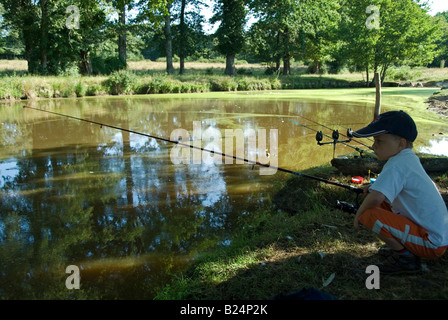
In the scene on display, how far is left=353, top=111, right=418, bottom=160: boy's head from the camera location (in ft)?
7.93

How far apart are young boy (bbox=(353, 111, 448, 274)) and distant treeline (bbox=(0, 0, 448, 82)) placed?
21.0m

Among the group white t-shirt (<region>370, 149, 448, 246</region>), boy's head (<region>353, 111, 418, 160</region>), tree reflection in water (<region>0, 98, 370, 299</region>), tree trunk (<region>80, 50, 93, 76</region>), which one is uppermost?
tree trunk (<region>80, 50, 93, 76</region>)

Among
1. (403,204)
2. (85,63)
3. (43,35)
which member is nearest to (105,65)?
(85,63)

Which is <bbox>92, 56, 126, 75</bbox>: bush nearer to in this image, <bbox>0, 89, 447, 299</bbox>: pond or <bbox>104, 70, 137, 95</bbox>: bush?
<bbox>104, 70, 137, 95</bbox>: bush

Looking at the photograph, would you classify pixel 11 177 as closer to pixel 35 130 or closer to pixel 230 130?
pixel 35 130

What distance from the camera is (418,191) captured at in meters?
2.36

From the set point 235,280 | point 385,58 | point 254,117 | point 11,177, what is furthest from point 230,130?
point 385,58

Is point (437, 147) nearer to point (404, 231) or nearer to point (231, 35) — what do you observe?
point (404, 231)

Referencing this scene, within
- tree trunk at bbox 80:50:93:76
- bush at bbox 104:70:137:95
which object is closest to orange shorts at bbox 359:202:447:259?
bush at bbox 104:70:137:95

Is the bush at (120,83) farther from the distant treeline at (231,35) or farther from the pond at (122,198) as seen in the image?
the pond at (122,198)

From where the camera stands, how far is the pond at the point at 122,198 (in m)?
3.33

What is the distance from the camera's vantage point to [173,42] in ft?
108

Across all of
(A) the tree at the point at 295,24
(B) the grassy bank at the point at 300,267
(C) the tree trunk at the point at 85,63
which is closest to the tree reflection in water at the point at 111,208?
(B) the grassy bank at the point at 300,267

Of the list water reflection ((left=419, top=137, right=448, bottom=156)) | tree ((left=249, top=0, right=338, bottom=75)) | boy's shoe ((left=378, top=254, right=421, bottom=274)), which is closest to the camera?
boy's shoe ((left=378, top=254, right=421, bottom=274))
